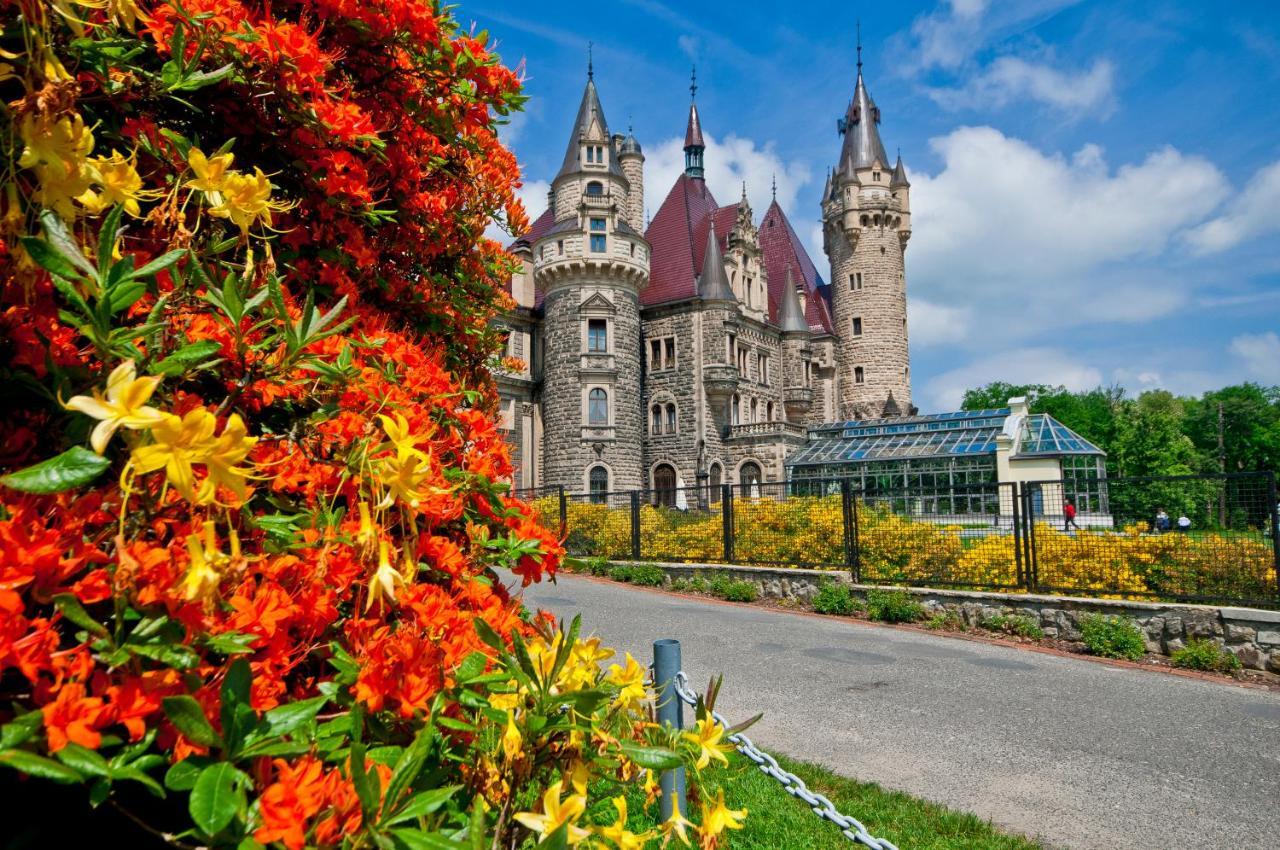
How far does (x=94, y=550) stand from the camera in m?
0.80

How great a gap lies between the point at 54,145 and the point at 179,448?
1.56ft

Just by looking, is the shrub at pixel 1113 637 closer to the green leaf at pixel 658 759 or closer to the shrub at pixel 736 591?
the shrub at pixel 736 591

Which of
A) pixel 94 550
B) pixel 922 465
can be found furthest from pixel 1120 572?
pixel 922 465

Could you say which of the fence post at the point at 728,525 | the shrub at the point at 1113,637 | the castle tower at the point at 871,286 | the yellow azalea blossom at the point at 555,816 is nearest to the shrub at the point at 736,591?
the fence post at the point at 728,525

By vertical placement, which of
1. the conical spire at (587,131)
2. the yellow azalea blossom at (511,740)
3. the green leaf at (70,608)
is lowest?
the yellow azalea blossom at (511,740)

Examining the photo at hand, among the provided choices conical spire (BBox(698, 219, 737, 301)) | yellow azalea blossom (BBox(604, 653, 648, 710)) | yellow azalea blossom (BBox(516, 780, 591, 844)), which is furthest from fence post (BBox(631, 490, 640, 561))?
conical spire (BBox(698, 219, 737, 301))

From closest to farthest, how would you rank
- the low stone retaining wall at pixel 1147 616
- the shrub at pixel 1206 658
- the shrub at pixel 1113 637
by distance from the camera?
1. the low stone retaining wall at pixel 1147 616
2. the shrub at pixel 1206 658
3. the shrub at pixel 1113 637

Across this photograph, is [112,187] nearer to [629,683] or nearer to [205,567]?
[205,567]

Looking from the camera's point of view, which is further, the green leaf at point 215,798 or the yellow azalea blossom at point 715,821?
the yellow azalea blossom at point 715,821

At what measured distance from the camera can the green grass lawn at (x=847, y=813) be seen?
3.64m

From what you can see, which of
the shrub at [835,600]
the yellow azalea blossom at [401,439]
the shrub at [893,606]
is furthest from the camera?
the shrub at [835,600]

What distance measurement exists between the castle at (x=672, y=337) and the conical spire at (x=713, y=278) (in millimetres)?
70

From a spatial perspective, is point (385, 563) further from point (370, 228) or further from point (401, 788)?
point (370, 228)

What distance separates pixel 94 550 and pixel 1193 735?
7151 millimetres
